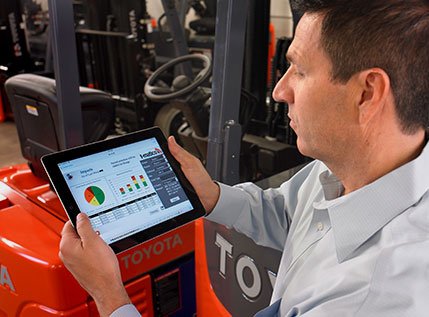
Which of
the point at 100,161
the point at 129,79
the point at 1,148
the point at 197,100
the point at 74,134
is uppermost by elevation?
the point at 100,161

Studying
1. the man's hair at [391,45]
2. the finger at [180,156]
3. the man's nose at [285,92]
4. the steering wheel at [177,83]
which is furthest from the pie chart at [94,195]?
the steering wheel at [177,83]

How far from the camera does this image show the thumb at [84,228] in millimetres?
1095

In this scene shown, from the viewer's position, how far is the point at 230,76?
180cm

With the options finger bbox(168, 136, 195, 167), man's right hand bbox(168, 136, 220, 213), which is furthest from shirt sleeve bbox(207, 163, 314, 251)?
finger bbox(168, 136, 195, 167)

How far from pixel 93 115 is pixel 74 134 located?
0.24 meters

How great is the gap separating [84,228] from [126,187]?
0.24 m

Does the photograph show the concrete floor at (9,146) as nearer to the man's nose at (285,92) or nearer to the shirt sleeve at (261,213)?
the shirt sleeve at (261,213)

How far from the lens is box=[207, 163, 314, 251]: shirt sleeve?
137 centimetres

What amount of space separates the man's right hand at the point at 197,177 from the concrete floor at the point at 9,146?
404 cm

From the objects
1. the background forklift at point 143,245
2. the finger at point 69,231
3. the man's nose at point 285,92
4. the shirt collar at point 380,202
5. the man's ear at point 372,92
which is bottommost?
the background forklift at point 143,245

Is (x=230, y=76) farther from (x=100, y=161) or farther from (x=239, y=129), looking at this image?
(x=100, y=161)

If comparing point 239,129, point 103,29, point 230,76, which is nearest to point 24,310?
point 239,129

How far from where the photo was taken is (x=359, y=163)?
0.99 m

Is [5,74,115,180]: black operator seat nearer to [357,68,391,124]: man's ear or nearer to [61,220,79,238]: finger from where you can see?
[61,220,79,238]: finger
